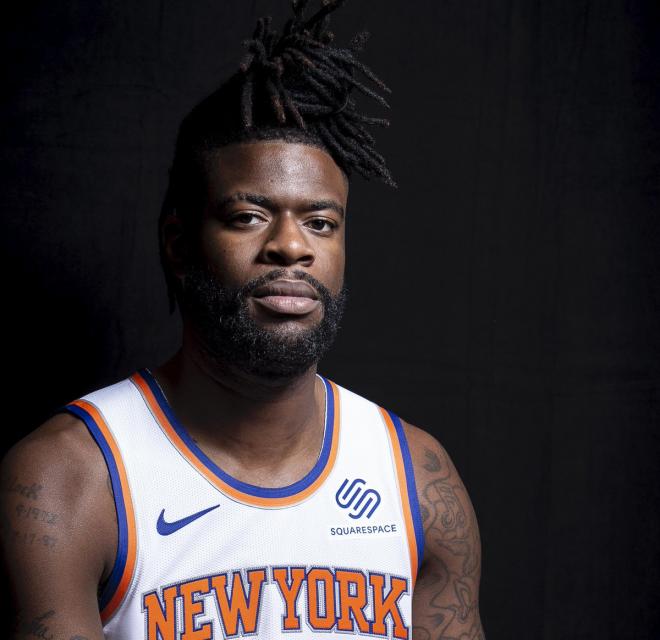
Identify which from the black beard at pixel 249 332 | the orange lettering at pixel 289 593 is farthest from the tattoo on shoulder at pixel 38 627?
the black beard at pixel 249 332

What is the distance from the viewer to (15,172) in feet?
7.70

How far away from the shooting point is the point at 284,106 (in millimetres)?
1918

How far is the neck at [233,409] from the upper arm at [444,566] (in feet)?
1.05

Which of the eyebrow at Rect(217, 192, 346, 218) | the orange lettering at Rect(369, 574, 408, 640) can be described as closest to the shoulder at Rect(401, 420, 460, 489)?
the orange lettering at Rect(369, 574, 408, 640)

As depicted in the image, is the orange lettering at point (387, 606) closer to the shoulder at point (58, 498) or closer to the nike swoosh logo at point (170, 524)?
the nike swoosh logo at point (170, 524)

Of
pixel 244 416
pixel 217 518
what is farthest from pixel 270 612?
pixel 244 416

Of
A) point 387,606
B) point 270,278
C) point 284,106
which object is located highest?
point 284,106

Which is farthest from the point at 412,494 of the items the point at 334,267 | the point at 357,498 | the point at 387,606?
the point at 334,267

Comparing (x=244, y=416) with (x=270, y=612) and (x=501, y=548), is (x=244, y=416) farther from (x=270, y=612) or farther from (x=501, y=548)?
(x=501, y=548)

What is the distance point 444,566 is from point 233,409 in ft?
1.86

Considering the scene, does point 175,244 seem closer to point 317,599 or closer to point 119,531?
point 119,531

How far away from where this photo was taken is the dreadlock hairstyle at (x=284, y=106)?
1.92 metres

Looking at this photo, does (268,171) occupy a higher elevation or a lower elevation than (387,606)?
higher

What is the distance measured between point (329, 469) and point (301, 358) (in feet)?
0.97
